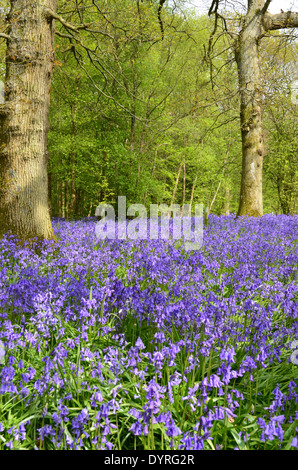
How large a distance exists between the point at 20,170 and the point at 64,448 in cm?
493

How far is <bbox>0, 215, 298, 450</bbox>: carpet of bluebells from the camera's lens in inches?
62.6

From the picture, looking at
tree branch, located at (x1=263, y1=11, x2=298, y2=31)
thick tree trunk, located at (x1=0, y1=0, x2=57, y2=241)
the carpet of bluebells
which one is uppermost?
tree branch, located at (x1=263, y1=11, x2=298, y2=31)

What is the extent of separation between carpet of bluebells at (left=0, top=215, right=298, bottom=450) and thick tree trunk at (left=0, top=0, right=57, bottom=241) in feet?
4.70

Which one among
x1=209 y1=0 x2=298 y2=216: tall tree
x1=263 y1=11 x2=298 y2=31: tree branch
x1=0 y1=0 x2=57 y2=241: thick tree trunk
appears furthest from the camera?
x1=209 y1=0 x2=298 y2=216: tall tree

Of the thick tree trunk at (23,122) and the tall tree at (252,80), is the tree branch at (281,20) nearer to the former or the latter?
the tall tree at (252,80)

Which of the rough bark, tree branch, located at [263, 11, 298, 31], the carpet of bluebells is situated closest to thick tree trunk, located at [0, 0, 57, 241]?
the carpet of bluebells

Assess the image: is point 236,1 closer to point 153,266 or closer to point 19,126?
point 19,126

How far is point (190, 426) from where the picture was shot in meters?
1.82

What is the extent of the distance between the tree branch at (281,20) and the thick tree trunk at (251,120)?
28cm

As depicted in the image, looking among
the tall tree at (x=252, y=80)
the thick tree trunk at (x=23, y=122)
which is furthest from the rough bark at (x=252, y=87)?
the thick tree trunk at (x=23, y=122)

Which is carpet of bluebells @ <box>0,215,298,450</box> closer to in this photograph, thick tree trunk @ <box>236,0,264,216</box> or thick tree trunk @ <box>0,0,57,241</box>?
thick tree trunk @ <box>0,0,57,241</box>

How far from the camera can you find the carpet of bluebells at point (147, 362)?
1.59m

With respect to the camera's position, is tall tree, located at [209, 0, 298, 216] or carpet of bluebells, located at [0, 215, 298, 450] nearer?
carpet of bluebells, located at [0, 215, 298, 450]
